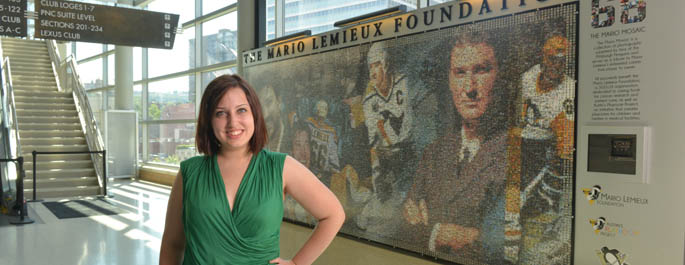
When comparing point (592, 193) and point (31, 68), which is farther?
point (31, 68)

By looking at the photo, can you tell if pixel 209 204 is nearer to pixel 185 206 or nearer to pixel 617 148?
pixel 185 206

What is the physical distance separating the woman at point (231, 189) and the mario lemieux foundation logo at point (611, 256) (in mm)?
3136

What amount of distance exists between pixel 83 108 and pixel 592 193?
11.3 meters

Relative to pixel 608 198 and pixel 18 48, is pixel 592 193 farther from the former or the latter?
pixel 18 48

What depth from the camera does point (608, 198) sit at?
379 centimetres

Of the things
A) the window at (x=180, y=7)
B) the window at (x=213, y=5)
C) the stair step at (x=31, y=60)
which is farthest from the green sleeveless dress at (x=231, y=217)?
the stair step at (x=31, y=60)

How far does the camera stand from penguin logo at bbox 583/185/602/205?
384 cm

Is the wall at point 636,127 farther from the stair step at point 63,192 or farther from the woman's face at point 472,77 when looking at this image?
the stair step at point 63,192

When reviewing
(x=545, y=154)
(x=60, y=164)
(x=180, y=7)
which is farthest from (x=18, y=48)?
(x=545, y=154)

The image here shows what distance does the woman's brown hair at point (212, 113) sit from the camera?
55.0 inches

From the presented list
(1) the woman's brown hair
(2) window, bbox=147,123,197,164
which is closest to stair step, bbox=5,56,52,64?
(2) window, bbox=147,123,197,164

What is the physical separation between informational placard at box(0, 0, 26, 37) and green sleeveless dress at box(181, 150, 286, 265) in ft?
23.1

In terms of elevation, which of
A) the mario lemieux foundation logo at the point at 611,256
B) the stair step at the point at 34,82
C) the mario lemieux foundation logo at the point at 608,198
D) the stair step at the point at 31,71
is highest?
the stair step at the point at 31,71

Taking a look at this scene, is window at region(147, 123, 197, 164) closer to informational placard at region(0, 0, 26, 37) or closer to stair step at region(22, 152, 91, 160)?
stair step at region(22, 152, 91, 160)
